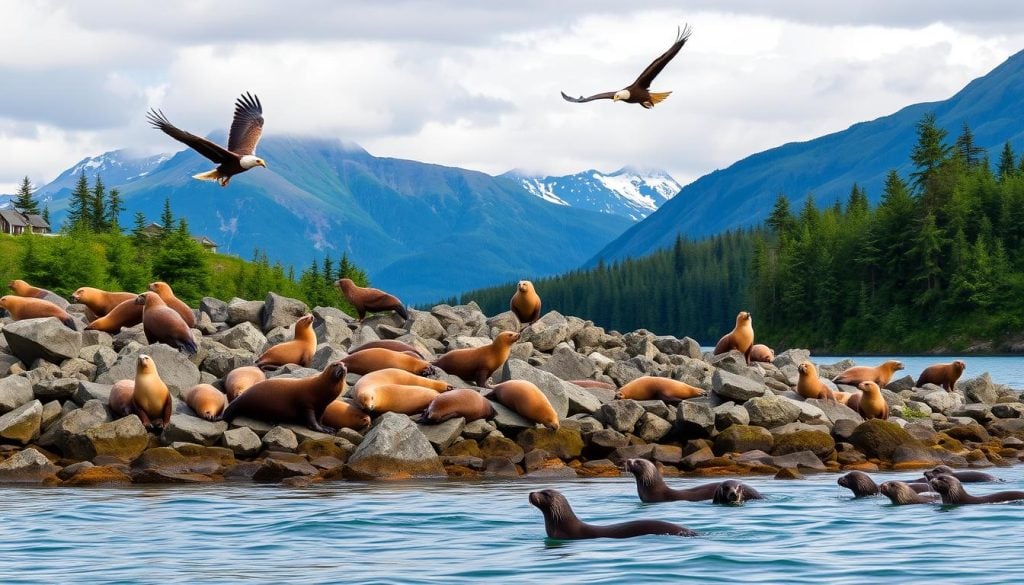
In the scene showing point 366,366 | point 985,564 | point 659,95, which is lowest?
point 985,564

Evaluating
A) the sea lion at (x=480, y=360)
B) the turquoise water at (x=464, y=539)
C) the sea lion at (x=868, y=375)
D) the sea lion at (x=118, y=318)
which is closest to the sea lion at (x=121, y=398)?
the turquoise water at (x=464, y=539)

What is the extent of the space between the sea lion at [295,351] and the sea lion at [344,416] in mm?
3882

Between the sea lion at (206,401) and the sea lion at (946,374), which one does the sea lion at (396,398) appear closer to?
the sea lion at (206,401)

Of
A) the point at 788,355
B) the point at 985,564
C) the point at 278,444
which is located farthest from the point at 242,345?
the point at 985,564

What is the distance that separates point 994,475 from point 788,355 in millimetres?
13813

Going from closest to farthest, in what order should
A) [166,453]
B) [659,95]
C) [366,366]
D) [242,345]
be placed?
[166,453] → [659,95] → [366,366] → [242,345]

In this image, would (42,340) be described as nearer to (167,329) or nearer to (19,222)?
(167,329)

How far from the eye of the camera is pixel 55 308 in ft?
104

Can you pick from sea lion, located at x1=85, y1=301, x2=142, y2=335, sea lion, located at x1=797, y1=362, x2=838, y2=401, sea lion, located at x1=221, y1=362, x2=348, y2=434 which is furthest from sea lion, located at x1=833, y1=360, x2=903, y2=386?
sea lion, located at x1=85, y1=301, x2=142, y2=335

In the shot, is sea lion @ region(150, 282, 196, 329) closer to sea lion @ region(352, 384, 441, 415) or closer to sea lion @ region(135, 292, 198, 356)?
sea lion @ region(135, 292, 198, 356)

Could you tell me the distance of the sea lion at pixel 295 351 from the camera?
89.8 ft

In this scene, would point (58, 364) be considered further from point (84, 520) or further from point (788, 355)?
point (788, 355)

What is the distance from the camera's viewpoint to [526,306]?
111ft

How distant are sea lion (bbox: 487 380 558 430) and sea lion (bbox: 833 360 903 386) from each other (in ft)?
43.0
